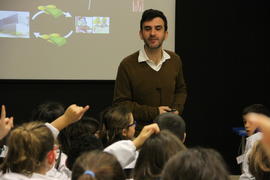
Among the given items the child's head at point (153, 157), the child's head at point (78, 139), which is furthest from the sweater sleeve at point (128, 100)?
the child's head at point (153, 157)

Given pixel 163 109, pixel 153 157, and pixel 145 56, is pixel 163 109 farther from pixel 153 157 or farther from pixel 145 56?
pixel 153 157

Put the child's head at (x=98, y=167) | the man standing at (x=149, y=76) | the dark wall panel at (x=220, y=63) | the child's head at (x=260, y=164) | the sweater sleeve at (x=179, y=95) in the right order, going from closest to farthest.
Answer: the child's head at (x=98, y=167) < the child's head at (x=260, y=164) < the man standing at (x=149, y=76) < the sweater sleeve at (x=179, y=95) < the dark wall panel at (x=220, y=63)

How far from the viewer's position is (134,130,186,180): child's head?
196cm

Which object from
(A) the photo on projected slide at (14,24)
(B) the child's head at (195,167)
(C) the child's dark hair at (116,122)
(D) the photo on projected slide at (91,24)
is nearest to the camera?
(B) the child's head at (195,167)

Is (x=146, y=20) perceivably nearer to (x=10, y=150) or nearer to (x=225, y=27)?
(x=10, y=150)

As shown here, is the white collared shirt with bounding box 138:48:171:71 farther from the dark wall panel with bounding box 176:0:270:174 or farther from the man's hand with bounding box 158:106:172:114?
the dark wall panel with bounding box 176:0:270:174

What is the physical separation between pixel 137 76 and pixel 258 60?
2.45 m

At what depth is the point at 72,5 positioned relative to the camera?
508 centimetres

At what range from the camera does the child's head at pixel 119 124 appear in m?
2.93

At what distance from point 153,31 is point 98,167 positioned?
187cm

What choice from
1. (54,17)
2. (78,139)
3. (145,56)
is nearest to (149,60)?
(145,56)

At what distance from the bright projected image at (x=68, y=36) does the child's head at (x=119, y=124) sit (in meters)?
2.24

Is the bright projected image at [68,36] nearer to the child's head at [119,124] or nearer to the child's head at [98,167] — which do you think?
the child's head at [119,124]

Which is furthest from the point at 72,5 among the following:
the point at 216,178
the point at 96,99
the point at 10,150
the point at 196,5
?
the point at 216,178
